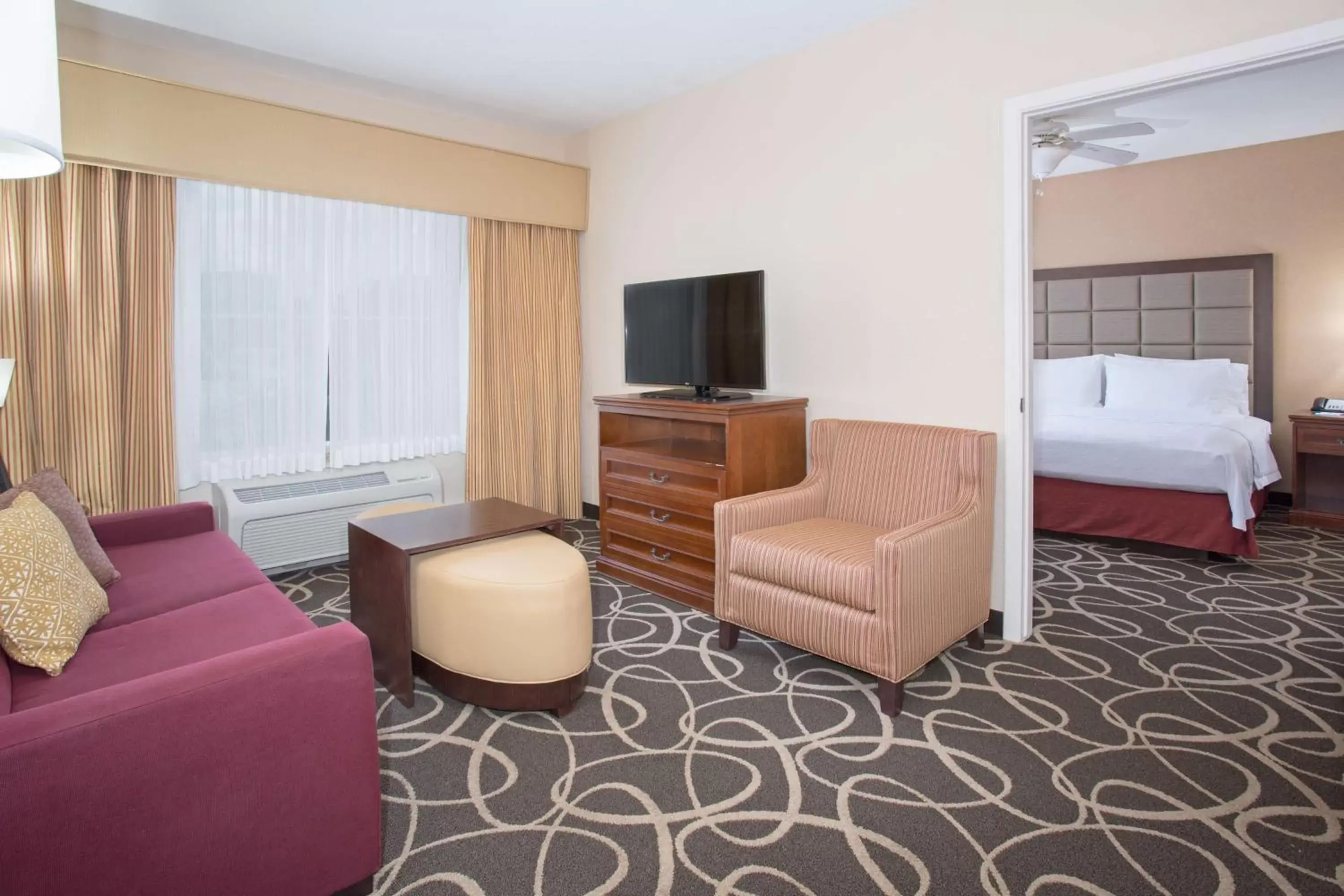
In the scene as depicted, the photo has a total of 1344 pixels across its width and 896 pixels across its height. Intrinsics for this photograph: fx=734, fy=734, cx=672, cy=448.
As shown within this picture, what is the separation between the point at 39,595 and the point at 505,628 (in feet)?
3.73

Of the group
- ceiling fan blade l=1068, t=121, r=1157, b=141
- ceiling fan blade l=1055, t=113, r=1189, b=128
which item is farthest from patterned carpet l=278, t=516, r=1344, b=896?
ceiling fan blade l=1068, t=121, r=1157, b=141

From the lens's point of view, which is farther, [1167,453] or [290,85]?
[1167,453]

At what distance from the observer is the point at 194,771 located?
1.32 metres

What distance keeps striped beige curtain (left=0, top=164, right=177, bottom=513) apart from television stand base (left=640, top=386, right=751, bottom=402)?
234cm

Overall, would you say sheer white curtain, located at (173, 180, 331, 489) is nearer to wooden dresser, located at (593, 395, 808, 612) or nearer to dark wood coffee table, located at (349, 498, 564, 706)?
dark wood coffee table, located at (349, 498, 564, 706)

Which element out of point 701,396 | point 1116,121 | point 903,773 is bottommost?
point 903,773

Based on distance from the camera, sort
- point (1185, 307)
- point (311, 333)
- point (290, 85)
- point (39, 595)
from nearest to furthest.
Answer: point (39, 595), point (290, 85), point (311, 333), point (1185, 307)

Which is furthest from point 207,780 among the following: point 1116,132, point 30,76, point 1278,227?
point 1278,227

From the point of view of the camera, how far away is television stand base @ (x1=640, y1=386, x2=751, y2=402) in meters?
3.56

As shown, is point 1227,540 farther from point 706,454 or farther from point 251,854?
point 251,854

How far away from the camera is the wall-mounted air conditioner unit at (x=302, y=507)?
3654mm

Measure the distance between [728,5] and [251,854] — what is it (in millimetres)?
3348

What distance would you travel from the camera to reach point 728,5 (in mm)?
3139

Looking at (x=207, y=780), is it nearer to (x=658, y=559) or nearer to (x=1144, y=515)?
(x=658, y=559)
